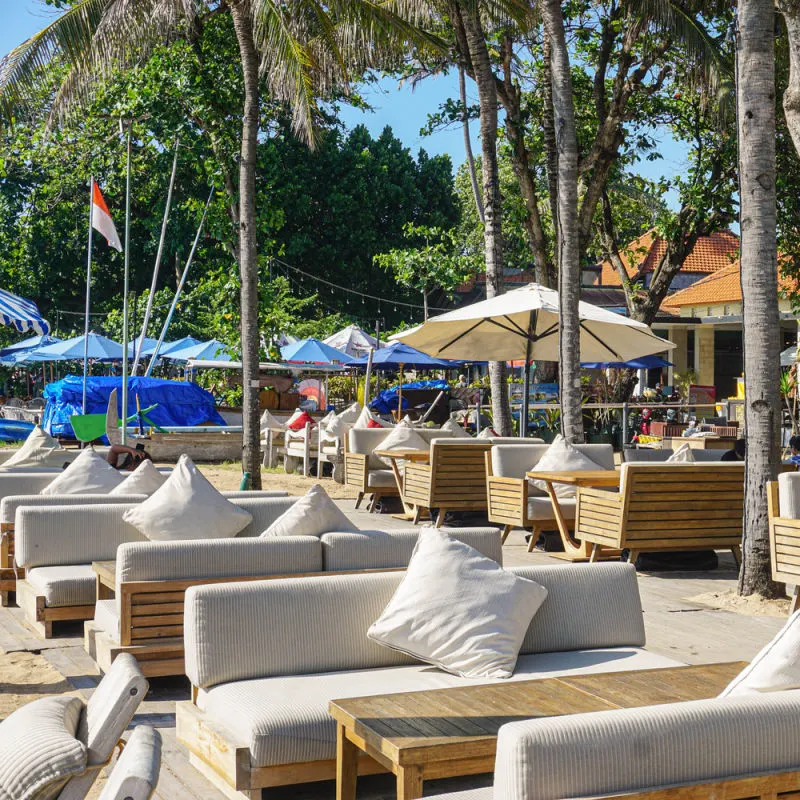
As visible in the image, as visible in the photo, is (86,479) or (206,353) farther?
(206,353)

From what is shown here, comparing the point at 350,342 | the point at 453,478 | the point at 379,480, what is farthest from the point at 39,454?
the point at 350,342

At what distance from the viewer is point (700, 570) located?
29.3ft

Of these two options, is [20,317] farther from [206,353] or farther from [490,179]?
[206,353]

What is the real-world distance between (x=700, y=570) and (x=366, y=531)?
442cm

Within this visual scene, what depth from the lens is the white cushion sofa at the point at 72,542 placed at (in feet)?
20.1

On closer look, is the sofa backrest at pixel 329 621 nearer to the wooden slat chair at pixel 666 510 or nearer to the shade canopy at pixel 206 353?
the wooden slat chair at pixel 666 510

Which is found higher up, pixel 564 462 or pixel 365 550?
pixel 564 462

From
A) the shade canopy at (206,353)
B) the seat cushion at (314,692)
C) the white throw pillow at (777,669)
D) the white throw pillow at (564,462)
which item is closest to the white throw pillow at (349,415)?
the white throw pillow at (564,462)

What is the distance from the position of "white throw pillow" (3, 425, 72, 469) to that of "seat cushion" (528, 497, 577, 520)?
163 inches

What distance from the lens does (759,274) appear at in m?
7.11

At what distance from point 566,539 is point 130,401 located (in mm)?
13963

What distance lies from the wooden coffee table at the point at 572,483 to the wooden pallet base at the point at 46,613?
412 centimetres

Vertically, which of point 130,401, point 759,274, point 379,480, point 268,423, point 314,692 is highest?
point 759,274

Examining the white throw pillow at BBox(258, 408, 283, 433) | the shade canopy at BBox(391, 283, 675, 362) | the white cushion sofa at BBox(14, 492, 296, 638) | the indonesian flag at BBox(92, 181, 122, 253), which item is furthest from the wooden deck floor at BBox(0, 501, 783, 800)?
the white throw pillow at BBox(258, 408, 283, 433)
